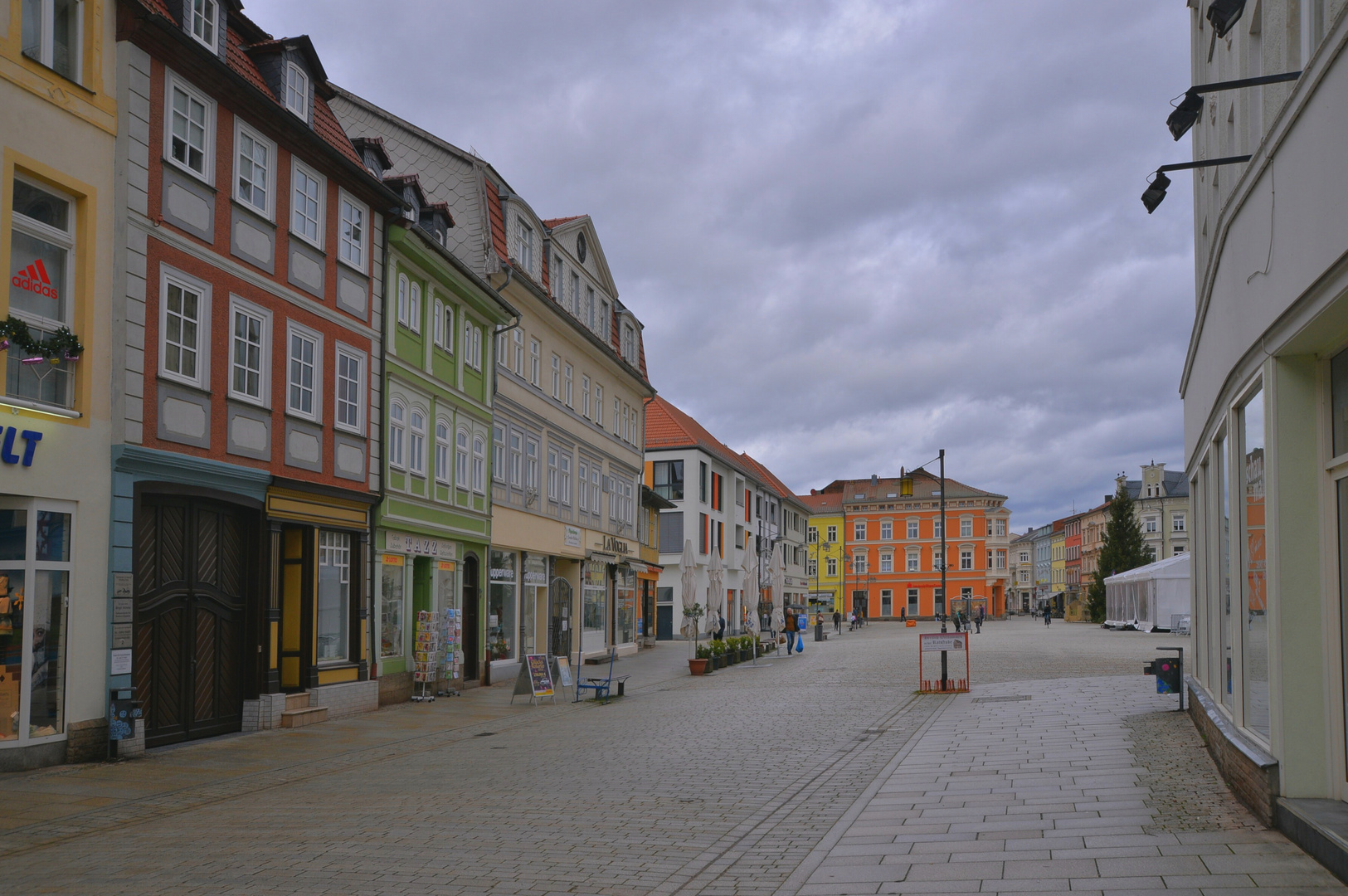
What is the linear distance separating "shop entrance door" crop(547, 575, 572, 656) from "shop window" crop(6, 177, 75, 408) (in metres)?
20.2

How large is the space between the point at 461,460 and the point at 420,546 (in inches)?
126

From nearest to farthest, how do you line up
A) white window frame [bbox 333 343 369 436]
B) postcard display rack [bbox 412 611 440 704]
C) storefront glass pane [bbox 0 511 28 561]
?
storefront glass pane [bbox 0 511 28 561]
white window frame [bbox 333 343 369 436]
postcard display rack [bbox 412 611 440 704]

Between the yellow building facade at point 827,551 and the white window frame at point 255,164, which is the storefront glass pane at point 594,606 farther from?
the yellow building facade at point 827,551

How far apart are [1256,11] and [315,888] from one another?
372 inches

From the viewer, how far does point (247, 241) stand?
18219 mm

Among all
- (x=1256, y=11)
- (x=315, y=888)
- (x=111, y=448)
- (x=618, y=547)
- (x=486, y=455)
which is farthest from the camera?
(x=618, y=547)

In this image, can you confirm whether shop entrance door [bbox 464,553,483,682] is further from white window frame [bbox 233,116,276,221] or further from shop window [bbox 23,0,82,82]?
shop window [bbox 23,0,82,82]

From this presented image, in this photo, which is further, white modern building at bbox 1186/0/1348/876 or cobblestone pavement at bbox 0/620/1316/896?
cobblestone pavement at bbox 0/620/1316/896

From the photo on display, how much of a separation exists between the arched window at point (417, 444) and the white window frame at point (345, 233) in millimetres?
3460

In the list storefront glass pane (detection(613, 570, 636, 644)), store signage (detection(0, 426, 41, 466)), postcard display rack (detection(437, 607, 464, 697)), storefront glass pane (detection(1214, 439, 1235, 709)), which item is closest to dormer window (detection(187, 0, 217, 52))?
store signage (detection(0, 426, 41, 466))

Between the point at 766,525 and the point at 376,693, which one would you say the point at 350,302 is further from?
the point at 766,525

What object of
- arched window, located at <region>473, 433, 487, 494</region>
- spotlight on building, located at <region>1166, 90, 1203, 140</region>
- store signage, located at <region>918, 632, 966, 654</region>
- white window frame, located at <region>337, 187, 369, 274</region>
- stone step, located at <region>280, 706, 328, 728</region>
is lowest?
stone step, located at <region>280, 706, 328, 728</region>

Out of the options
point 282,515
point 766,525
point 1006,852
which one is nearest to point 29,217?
point 282,515

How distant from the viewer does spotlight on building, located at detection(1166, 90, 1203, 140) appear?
348 inches
